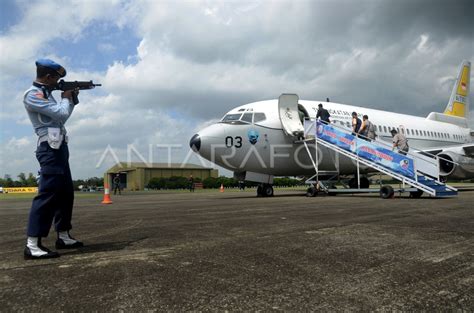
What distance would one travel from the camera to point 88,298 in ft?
7.55

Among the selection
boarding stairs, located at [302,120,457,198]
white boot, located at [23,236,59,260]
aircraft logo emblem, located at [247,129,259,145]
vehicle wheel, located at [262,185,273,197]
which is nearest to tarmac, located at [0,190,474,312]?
white boot, located at [23,236,59,260]

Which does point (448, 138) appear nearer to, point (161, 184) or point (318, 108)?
point (318, 108)

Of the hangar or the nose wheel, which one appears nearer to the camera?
the nose wheel

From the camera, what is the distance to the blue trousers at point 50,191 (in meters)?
3.59

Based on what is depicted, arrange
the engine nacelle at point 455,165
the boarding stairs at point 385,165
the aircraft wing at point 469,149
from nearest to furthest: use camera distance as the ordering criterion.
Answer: the boarding stairs at point 385,165 → the engine nacelle at point 455,165 → the aircraft wing at point 469,149

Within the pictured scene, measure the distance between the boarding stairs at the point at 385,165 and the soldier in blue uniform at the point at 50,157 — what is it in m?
11.0

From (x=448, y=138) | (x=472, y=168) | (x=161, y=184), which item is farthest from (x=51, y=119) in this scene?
(x=161, y=184)

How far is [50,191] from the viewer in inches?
147

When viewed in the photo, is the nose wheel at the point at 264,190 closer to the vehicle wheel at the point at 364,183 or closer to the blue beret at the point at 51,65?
the vehicle wheel at the point at 364,183

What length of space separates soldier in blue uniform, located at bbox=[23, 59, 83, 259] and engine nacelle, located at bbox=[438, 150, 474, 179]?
1685cm

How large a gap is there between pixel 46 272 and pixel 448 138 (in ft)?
86.8

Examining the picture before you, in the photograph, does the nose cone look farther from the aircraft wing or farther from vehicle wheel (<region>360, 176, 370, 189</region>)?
the aircraft wing

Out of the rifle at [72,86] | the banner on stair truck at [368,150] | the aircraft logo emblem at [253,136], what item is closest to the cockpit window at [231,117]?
the aircraft logo emblem at [253,136]

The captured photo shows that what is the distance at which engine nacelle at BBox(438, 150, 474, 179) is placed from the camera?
→ 1736cm
